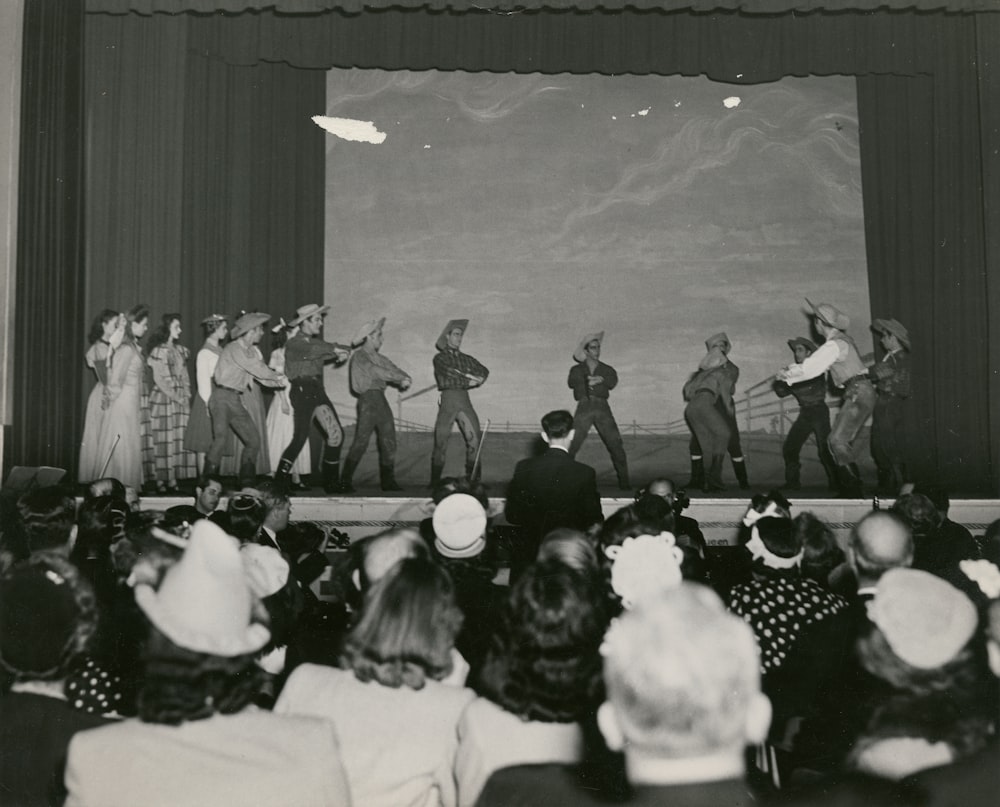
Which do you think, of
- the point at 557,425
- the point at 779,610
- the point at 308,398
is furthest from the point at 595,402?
the point at 779,610

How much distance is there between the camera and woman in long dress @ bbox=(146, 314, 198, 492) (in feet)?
25.2

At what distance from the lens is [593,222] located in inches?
373

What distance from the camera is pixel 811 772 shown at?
2039 mm

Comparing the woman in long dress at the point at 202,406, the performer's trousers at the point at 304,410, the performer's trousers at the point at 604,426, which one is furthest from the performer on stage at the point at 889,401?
the woman in long dress at the point at 202,406

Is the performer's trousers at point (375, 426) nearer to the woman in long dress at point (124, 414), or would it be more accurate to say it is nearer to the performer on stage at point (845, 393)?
the woman in long dress at point (124, 414)

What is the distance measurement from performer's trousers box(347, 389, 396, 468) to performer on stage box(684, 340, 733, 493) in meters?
2.70

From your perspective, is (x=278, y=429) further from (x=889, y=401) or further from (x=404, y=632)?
(x=404, y=632)

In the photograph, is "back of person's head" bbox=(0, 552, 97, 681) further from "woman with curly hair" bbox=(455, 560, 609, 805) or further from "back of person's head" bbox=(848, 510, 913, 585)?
"back of person's head" bbox=(848, 510, 913, 585)

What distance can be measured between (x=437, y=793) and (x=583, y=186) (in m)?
8.25

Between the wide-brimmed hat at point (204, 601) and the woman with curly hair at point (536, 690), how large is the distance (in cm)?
45

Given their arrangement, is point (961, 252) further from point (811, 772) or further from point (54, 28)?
point (54, 28)

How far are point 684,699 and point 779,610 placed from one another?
1.14 m

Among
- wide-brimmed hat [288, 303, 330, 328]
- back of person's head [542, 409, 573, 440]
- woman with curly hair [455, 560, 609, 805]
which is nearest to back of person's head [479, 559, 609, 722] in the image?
woman with curly hair [455, 560, 609, 805]

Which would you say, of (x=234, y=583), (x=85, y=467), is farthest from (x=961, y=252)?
(x=234, y=583)
